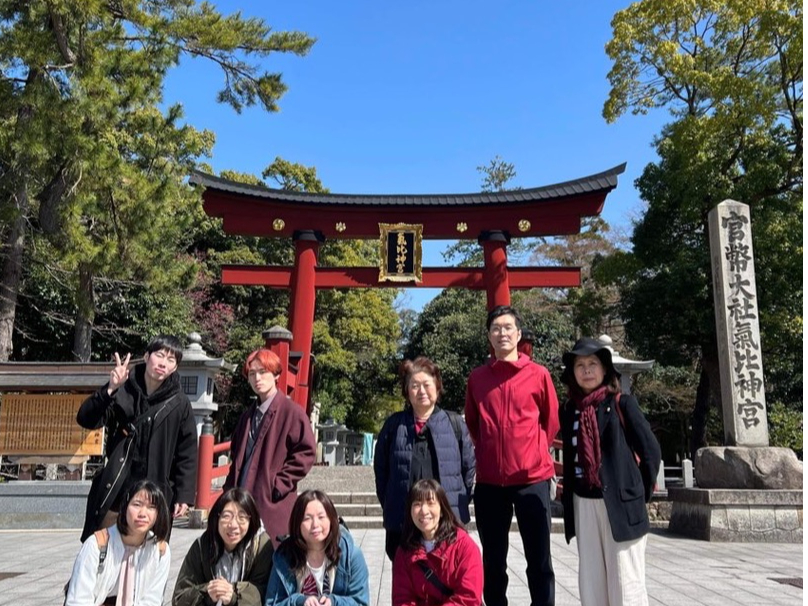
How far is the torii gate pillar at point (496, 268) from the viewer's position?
11.5 m

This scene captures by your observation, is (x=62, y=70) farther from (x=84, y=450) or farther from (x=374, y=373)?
(x=374, y=373)

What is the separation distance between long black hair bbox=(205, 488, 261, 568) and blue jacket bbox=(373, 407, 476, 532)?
64cm

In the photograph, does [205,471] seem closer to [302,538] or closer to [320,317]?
[302,538]

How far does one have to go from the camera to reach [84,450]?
867 centimetres

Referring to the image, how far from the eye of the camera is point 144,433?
3314 millimetres

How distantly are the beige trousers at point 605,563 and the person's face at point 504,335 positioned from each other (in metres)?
0.86

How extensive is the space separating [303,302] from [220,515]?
27.8 feet

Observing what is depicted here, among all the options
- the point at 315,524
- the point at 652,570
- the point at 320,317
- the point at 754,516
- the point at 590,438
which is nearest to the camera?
the point at 315,524

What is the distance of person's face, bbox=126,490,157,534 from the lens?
9.62 feet

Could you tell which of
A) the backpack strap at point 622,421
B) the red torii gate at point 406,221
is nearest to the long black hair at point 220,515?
the backpack strap at point 622,421

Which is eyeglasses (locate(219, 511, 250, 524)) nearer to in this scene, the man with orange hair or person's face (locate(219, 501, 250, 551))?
person's face (locate(219, 501, 250, 551))

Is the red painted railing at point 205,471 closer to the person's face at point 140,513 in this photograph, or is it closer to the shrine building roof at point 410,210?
the shrine building roof at point 410,210

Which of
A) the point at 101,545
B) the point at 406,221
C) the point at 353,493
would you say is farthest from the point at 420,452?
the point at 406,221

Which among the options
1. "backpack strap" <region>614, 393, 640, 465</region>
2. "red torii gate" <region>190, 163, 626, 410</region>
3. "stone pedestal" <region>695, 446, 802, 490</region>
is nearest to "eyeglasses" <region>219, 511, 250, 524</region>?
"backpack strap" <region>614, 393, 640, 465</region>
